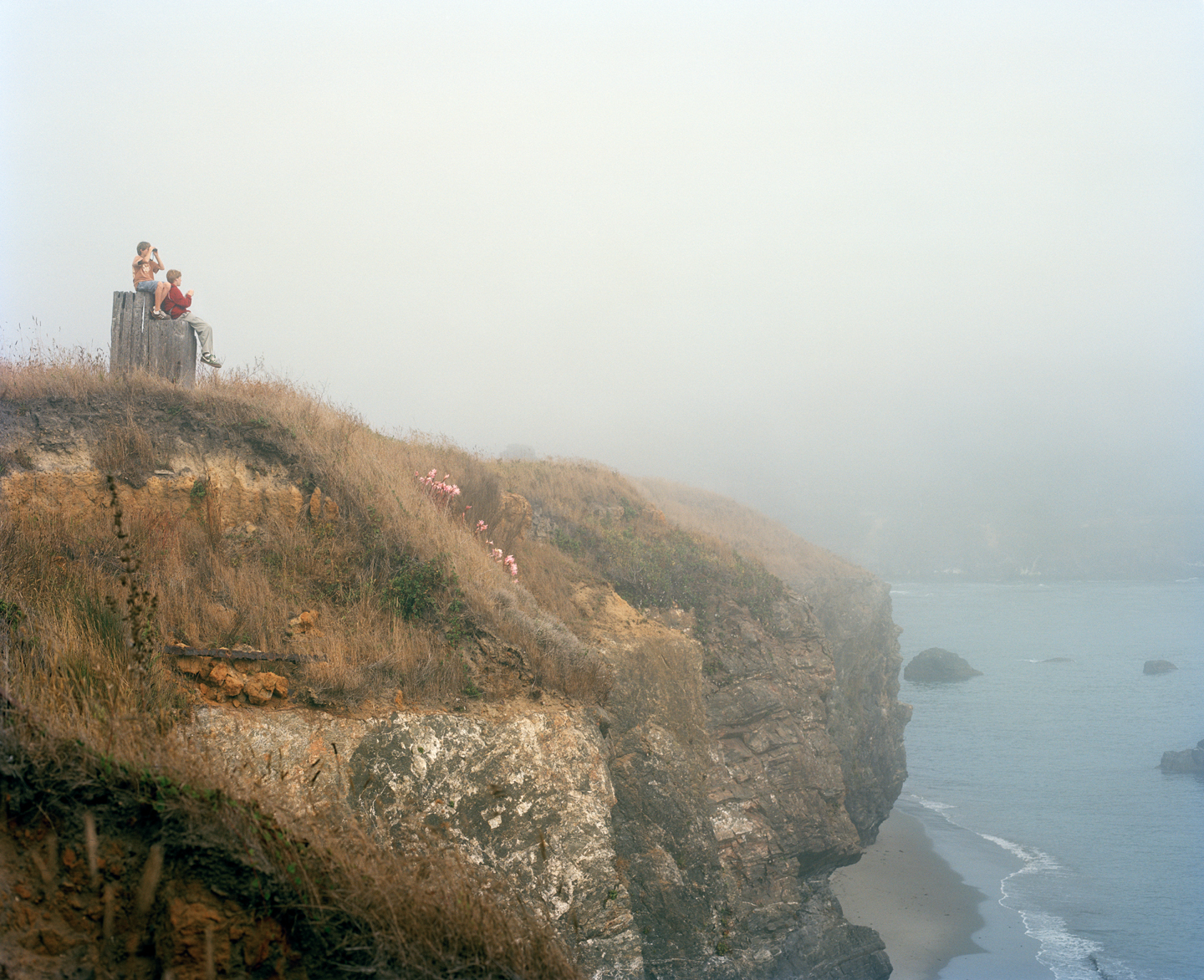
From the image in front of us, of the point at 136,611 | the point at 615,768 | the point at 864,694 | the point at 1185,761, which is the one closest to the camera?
the point at 136,611

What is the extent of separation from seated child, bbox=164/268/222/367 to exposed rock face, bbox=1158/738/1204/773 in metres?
53.1

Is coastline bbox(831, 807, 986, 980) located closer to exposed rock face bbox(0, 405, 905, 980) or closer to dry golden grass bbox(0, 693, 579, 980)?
exposed rock face bbox(0, 405, 905, 980)

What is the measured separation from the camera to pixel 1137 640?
7350 cm

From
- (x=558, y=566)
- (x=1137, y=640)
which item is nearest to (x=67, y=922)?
(x=558, y=566)

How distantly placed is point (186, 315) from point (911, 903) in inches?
1129

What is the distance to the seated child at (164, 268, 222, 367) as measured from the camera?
10.2 m

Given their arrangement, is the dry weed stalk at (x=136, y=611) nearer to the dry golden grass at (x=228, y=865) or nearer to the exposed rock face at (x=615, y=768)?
Result: the dry golden grass at (x=228, y=865)

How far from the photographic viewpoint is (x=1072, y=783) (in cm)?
4028

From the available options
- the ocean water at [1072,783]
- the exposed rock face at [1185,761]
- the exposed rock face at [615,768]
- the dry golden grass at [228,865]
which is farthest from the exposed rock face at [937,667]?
the dry golden grass at [228,865]

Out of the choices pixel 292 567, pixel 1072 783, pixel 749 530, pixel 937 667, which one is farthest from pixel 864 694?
pixel 937 667

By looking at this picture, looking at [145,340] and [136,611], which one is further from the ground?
[145,340]

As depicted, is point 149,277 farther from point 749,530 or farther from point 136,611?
point 749,530

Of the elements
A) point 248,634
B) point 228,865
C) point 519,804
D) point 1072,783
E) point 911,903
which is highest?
point 248,634

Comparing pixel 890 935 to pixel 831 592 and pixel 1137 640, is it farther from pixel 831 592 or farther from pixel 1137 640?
pixel 1137 640
